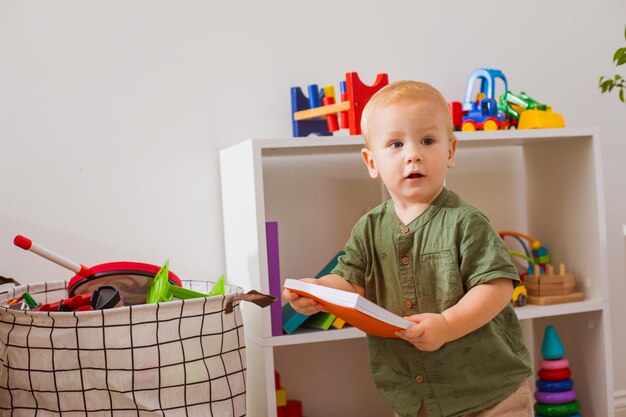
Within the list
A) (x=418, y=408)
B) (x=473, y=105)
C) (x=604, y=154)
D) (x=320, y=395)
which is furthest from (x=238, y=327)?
(x=604, y=154)

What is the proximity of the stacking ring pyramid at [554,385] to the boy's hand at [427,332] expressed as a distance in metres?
0.88

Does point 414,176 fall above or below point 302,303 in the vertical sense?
above

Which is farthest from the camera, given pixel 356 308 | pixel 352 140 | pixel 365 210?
pixel 365 210

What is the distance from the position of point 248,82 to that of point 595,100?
97 centimetres

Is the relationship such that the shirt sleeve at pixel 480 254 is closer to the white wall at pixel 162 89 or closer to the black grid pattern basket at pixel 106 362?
the black grid pattern basket at pixel 106 362

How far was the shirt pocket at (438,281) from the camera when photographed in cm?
114

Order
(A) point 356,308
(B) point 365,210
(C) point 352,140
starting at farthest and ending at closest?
(B) point 365,210, (C) point 352,140, (A) point 356,308

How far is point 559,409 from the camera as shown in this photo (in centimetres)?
181

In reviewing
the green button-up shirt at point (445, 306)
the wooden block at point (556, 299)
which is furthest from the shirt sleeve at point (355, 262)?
the wooden block at point (556, 299)

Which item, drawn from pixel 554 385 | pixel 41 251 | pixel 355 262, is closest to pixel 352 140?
pixel 355 262

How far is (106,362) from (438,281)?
505 mm

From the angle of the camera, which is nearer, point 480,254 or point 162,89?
point 480,254

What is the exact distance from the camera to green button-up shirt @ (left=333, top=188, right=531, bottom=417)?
3.74ft

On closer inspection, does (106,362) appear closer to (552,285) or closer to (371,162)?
(371,162)
